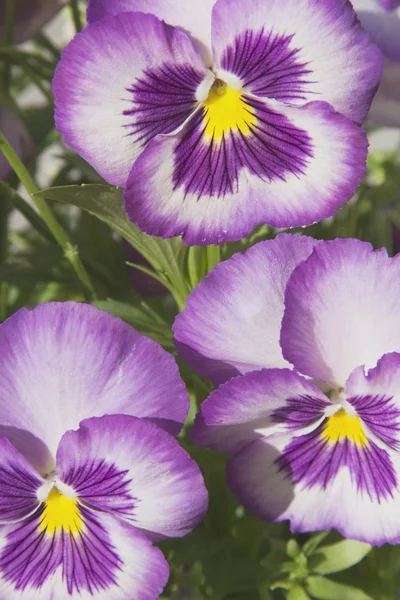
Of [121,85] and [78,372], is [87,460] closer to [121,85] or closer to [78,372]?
[78,372]

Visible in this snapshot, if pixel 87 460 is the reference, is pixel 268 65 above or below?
above

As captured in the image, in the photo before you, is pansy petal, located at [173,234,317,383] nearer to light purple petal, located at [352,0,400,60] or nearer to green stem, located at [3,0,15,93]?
light purple petal, located at [352,0,400,60]

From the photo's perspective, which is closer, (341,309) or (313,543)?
(341,309)

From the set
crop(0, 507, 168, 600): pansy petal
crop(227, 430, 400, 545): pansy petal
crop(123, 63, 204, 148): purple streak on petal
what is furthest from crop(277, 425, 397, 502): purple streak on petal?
crop(123, 63, 204, 148): purple streak on petal

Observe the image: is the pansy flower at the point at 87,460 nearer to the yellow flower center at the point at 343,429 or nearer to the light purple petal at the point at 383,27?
the yellow flower center at the point at 343,429

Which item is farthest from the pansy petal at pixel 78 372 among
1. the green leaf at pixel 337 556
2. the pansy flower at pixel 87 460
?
the green leaf at pixel 337 556

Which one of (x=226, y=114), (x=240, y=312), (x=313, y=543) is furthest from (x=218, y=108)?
(x=313, y=543)

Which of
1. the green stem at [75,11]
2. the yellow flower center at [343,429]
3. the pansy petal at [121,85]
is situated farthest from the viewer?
the green stem at [75,11]
